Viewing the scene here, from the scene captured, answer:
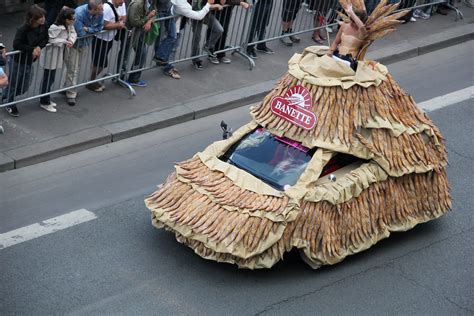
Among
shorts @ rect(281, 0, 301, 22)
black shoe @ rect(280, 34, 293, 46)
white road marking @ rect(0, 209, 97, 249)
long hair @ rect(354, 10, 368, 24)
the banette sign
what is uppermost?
long hair @ rect(354, 10, 368, 24)

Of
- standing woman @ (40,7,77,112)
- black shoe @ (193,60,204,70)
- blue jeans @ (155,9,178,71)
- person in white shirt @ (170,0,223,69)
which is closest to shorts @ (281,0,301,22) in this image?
person in white shirt @ (170,0,223,69)

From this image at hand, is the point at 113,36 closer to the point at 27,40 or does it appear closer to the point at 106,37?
the point at 106,37

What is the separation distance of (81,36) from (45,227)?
3800 millimetres

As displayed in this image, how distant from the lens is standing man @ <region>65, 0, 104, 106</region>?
1549 centimetres

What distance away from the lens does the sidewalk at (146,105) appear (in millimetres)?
14570

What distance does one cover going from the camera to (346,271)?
12.2 metres

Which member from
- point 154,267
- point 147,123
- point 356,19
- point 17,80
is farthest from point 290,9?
point 154,267

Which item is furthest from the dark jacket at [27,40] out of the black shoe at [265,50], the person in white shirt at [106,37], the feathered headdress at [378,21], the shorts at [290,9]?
the shorts at [290,9]

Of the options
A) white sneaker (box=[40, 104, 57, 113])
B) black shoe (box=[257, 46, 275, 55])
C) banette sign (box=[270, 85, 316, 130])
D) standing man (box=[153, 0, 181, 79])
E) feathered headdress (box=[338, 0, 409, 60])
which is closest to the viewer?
banette sign (box=[270, 85, 316, 130])

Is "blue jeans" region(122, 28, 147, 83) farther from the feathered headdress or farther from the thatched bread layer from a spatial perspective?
the feathered headdress

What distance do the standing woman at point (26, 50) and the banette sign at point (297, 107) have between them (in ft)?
13.1

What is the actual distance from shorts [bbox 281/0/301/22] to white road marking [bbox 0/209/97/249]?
21.6 ft

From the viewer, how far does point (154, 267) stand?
39.4 ft

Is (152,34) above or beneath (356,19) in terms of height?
beneath
